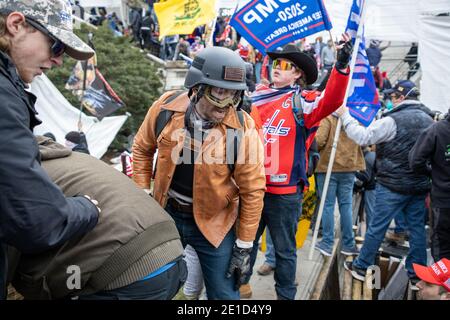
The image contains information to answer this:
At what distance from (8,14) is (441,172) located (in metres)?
3.74

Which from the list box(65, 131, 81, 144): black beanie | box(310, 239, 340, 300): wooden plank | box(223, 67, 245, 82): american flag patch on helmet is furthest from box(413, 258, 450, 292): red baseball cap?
box(65, 131, 81, 144): black beanie

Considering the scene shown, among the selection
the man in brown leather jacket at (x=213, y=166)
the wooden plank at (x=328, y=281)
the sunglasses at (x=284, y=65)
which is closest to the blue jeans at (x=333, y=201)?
the wooden plank at (x=328, y=281)

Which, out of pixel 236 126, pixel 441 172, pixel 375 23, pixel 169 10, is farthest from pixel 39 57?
pixel 169 10

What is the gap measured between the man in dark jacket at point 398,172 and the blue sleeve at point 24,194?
3398mm

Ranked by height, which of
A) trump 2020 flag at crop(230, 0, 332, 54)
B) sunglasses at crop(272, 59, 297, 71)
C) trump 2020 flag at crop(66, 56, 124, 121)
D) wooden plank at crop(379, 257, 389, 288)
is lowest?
wooden plank at crop(379, 257, 389, 288)

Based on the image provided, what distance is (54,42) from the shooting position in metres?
1.58

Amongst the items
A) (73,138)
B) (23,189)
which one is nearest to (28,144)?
(23,189)

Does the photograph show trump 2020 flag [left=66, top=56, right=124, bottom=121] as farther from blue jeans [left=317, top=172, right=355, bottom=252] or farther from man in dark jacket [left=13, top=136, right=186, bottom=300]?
man in dark jacket [left=13, top=136, right=186, bottom=300]

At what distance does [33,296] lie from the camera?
66.4 inches

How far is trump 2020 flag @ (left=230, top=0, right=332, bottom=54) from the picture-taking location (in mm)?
4062

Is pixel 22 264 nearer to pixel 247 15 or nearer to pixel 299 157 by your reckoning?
pixel 299 157

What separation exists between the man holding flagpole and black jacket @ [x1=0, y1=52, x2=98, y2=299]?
2014mm

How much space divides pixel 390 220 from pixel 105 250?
365cm
